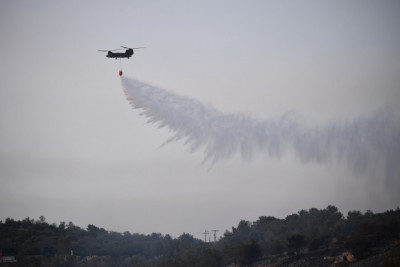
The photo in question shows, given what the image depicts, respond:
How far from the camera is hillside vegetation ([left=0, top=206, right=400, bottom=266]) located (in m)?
85.1

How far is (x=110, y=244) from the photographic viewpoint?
5896 inches

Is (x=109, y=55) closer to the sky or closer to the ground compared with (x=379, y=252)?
closer to the sky

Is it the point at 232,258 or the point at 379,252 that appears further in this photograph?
the point at 232,258

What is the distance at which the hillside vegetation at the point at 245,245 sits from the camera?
279 feet

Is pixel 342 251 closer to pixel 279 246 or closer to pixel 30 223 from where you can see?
pixel 279 246

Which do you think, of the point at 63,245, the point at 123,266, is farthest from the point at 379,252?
the point at 63,245

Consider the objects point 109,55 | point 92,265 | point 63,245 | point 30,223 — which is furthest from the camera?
point 30,223

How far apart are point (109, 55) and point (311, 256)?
47.6 meters

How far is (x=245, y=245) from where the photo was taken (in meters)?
101

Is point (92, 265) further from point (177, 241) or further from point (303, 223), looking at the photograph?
point (303, 223)

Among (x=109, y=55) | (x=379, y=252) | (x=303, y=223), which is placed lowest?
(x=379, y=252)

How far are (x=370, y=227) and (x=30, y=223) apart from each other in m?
123

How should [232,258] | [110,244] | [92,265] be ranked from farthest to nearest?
1. [110,244]
2. [92,265]
3. [232,258]

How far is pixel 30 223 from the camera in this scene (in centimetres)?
17650
